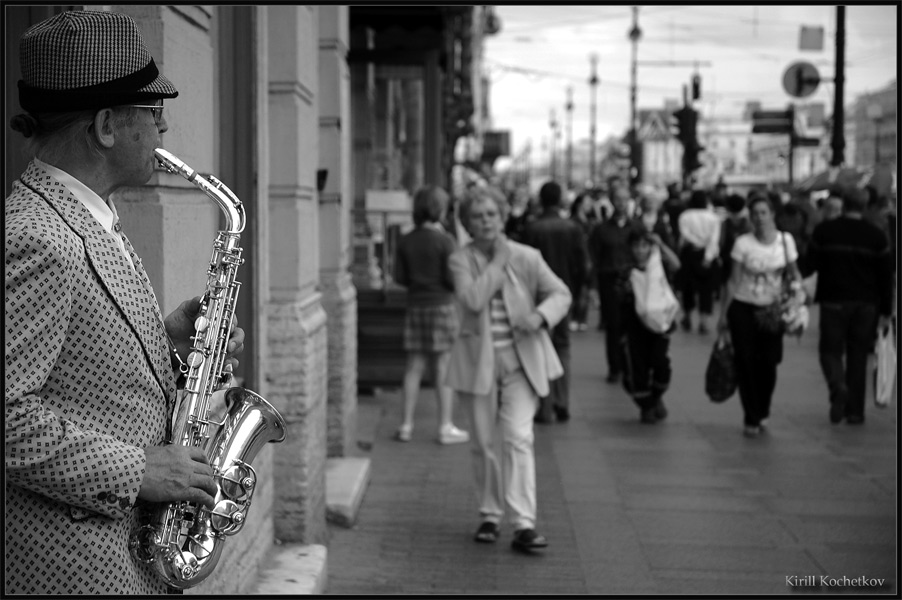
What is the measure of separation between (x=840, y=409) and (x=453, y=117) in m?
16.4

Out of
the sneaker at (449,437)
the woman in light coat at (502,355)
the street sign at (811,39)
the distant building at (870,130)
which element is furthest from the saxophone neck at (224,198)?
the distant building at (870,130)

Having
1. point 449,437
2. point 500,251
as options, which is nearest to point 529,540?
point 500,251

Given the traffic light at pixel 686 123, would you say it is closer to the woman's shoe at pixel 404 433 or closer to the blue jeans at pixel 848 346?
the blue jeans at pixel 848 346

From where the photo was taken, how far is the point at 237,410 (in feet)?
10.5

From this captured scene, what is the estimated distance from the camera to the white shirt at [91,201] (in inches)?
108

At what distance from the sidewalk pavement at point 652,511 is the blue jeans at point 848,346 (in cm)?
32

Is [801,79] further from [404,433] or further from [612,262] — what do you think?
[404,433]

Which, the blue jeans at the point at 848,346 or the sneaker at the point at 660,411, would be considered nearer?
the blue jeans at the point at 848,346

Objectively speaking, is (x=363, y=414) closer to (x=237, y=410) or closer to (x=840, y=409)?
(x=840, y=409)

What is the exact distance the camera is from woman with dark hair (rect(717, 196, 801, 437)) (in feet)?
34.8

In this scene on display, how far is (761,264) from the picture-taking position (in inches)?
417

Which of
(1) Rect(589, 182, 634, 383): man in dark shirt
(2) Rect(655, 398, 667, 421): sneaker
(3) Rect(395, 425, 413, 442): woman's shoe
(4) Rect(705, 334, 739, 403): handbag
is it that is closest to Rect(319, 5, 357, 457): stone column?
(3) Rect(395, 425, 413, 442): woman's shoe

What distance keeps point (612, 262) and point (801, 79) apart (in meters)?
7.94

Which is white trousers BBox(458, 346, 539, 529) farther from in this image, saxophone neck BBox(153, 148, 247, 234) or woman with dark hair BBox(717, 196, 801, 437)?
saxophone neck BBox(153, 148, 247, 234)
